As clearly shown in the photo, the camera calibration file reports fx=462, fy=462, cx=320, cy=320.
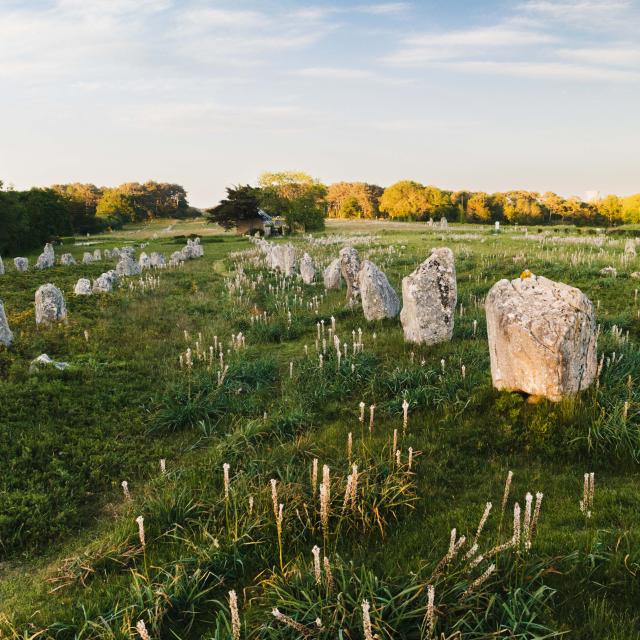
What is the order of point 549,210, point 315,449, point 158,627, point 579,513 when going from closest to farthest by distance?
point 158,627 → point 579,513 → point 315,449 → point 549,210

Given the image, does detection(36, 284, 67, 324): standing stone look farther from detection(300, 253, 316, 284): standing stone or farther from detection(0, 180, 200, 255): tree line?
detection(0, 180, 200, 255): tree line

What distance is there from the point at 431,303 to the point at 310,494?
6581 millimetres

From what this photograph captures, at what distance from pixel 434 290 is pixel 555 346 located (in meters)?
4.38

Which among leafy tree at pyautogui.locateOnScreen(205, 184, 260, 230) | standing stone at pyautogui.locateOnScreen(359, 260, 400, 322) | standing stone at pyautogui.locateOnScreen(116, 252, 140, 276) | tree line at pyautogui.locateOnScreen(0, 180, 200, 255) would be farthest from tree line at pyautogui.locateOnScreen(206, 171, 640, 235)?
standing stone at pyautogui.locateOnScreen(359, 260, 400, 322)

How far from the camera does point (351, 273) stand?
16.4 metres

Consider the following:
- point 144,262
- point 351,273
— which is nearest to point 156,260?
point 144,262

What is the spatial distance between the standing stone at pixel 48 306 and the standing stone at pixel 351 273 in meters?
9.36

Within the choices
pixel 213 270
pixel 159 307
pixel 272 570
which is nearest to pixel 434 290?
pixel 272 570

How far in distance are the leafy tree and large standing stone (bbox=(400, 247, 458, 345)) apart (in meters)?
56.4

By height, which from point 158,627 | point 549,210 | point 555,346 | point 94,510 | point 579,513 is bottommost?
point 94,510

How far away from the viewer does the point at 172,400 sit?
29.7ft

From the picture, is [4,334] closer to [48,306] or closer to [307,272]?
[48,306]

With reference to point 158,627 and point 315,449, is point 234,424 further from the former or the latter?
point 158,627

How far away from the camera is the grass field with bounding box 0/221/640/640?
360 centimetres
